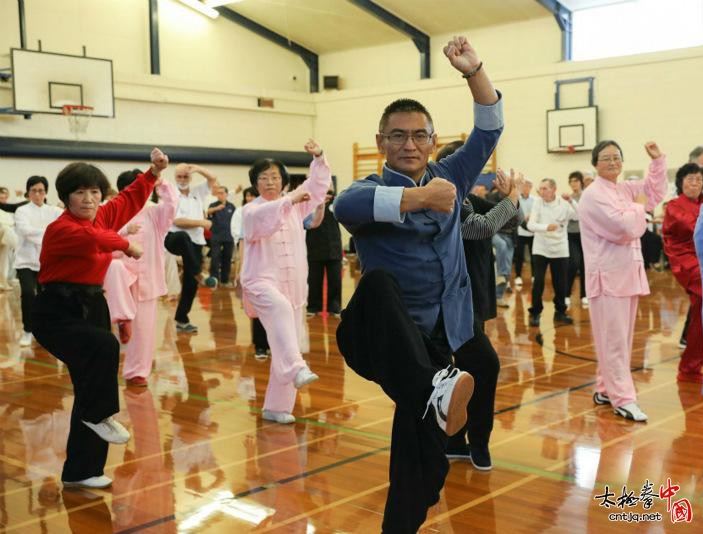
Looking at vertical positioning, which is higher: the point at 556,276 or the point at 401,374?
the point at 401,374

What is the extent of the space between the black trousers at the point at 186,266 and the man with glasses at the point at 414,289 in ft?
20.9

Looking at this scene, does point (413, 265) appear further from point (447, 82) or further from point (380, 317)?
point (447, 82)

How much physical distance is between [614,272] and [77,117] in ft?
44.5

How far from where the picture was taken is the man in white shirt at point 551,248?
9.28m

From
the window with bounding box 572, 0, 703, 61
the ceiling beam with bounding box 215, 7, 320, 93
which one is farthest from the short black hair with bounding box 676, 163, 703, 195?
the ceiling beam with bounding box 215, 7, 320, 93

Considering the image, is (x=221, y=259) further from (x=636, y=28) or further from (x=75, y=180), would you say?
(x=75, y=180)

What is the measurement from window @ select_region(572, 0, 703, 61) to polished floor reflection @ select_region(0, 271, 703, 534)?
33.2 feet

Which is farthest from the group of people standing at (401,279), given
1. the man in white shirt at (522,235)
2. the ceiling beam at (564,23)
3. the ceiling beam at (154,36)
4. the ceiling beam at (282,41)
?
the ceiling beam at (282,41)

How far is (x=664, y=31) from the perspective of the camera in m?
15.8

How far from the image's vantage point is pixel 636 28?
16094mm

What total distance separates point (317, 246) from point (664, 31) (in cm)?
958

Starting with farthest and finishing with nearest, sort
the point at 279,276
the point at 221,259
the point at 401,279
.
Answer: the point at 221,259, the point at 279,276, the point at 401,279

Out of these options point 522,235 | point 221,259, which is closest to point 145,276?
point 522,235

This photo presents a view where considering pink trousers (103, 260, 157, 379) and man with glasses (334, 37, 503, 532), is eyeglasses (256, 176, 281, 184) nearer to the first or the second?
pink trousers (103, 260, 157, 379)
